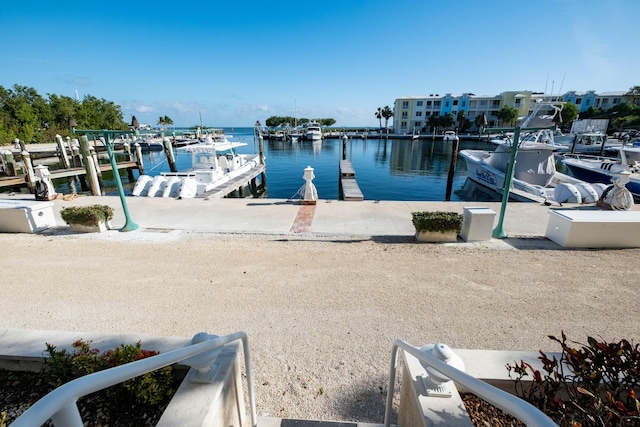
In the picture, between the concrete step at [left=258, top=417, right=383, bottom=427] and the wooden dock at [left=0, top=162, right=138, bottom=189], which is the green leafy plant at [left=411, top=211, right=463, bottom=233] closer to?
the concrete step at [left=258, top=417, right=383, bottom=427]

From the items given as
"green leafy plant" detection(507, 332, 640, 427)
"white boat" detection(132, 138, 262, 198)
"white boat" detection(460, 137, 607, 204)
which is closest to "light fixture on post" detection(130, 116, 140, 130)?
"white boat" detection(132, 138, 262, 198)

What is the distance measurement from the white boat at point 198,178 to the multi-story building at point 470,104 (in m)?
68.8

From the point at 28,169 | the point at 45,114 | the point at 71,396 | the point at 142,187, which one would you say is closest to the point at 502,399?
the point at 71,396

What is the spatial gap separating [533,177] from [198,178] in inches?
773

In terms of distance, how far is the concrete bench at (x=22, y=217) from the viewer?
7.64 meters

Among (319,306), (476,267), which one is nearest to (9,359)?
(319,306)

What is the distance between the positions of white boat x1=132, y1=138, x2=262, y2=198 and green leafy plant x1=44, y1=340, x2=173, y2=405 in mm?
12747

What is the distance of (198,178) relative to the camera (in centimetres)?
1555

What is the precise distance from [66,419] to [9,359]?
2.45m

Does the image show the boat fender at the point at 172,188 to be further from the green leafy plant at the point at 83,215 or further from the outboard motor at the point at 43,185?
the green leafy plant at the point at 83,215

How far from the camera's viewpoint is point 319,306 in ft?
14.4

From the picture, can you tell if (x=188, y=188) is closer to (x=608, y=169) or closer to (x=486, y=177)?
(x=486, y=177)

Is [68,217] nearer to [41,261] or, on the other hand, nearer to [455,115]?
[41,261]

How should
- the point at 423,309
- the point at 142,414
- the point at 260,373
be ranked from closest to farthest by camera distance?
the point at 142,414 < the point at 260,373 < the point at 423,309
